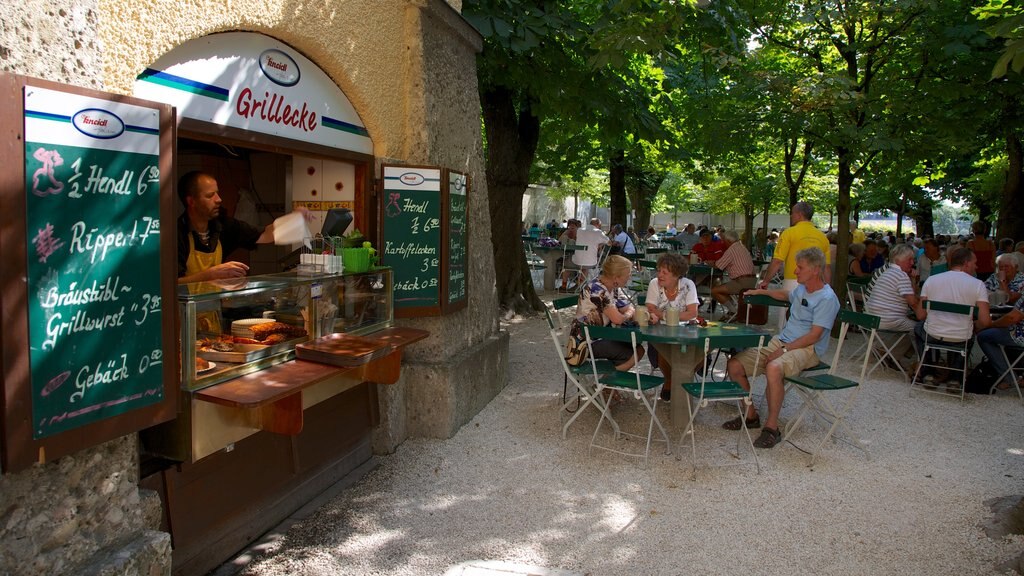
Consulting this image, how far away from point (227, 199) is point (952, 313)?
262 inches

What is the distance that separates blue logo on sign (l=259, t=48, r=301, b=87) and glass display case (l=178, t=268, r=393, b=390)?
44.8 inches

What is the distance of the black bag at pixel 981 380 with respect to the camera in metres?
7.03

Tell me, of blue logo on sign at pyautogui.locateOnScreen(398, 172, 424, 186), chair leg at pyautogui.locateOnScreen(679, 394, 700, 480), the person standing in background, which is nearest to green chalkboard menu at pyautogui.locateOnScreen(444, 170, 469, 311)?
blue logo on sign at pyautogui.locateOnScreen(398, 172, 424, 186)

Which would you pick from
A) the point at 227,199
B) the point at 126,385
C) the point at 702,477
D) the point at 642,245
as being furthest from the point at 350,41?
the point at 642,245

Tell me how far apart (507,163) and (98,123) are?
24.7ft

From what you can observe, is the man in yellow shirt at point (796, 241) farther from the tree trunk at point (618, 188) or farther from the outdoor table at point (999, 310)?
the tree trunk at point (618, 188)

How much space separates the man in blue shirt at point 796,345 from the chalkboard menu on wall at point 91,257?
13.8 ft

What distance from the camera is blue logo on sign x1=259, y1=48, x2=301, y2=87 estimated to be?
3.99 meters

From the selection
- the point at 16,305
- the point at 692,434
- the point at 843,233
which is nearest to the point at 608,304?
the point at 692,434

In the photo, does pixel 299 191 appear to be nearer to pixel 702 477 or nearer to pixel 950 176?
pixel 702 477

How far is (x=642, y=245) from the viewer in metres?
22.5

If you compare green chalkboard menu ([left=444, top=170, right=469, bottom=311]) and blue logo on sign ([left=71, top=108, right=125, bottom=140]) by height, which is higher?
blue logo on sign ([left=71, top=108, right=125, bottom=140])

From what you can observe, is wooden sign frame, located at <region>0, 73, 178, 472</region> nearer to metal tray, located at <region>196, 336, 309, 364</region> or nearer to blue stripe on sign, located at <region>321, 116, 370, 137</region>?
metal tray, located at <region>196, 336, 309, 364</region>

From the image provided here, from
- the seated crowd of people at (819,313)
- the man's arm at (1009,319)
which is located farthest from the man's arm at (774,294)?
the man's arm at (1009,319)
